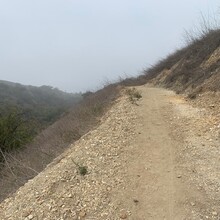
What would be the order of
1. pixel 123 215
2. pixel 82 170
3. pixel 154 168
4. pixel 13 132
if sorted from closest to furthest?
pixel 123 215
pixel 154 168
pixel 82 170
pixel 13 132

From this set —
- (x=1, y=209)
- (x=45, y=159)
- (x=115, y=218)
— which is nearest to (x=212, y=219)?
(x=115, y=218)

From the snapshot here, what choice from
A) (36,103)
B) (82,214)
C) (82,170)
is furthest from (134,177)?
(36,103)

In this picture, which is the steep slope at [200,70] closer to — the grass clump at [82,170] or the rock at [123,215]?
the grass clump at [82,170]

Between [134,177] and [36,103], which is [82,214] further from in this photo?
[36,103]

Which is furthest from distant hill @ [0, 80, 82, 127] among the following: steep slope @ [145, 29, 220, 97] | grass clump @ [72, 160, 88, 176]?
grass clump @ [72, 160, 88, 176]

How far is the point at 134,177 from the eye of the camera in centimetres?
644

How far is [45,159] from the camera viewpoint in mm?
9102

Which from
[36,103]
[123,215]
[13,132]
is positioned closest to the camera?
[123,215]

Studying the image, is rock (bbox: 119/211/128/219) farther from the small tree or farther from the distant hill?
the distant hill

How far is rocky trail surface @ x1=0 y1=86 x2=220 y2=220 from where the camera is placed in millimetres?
5617

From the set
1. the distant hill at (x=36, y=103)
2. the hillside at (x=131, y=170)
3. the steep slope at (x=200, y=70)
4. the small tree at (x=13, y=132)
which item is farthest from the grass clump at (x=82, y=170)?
the distant hill at (x=36, y=103)

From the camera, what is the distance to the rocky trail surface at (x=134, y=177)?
562 cm

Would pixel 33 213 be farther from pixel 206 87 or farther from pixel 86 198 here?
pixel 206 87

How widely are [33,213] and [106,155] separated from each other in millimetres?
1898
